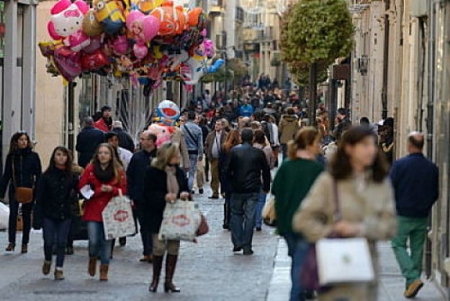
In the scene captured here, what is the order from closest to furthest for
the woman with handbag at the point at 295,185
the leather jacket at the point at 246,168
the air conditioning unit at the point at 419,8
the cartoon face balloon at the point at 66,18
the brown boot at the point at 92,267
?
1. the woman with handbag at the point at 295,185
2. the brown boot at the point at 92,267
3. the air conditioning unit at the point at 419,8
4. the leather jacket at the point at 246,168
5. the cartoon face balloon at the point at 66,18

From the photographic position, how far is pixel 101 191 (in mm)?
17078

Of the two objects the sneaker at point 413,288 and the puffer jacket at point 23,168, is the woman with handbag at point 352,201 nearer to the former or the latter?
the sneaker at point 413,288

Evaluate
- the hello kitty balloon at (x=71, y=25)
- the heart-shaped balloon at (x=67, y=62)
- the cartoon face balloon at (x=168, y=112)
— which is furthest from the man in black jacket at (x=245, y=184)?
the cartoon face balloon at (x=168, y=112)

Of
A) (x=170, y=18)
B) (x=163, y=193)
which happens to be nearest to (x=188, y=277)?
(x=163, y=193)

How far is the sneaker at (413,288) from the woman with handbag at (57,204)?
398cm

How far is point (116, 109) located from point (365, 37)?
38.4ft

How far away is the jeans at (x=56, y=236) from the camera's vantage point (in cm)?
1706

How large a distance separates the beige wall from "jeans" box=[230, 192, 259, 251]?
13.4 metres

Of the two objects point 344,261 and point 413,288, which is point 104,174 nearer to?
point 413,288

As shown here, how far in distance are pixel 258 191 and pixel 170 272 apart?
463 cm

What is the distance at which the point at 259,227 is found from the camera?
2428 cm

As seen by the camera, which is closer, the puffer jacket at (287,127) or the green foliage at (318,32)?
the green foliage at (318,32)

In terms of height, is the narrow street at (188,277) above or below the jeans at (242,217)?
below

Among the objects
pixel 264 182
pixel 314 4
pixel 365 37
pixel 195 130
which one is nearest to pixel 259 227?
pixel 264 182
